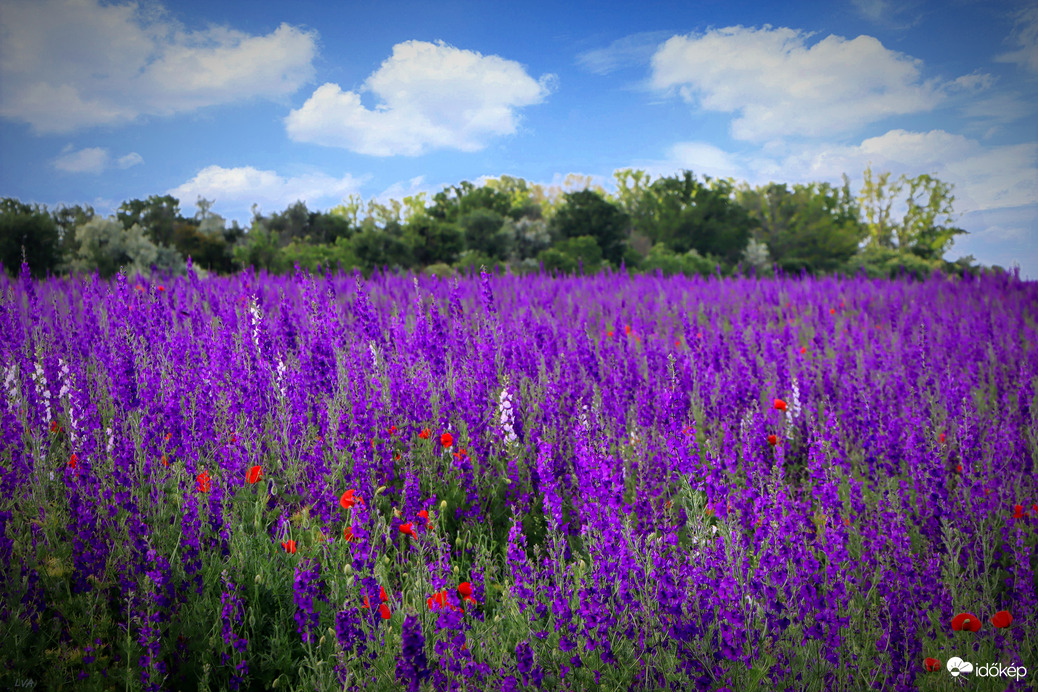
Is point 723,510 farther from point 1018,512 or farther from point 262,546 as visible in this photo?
point 262,546

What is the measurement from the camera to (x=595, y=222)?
2009cm

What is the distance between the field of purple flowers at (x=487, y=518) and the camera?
65.2 inches

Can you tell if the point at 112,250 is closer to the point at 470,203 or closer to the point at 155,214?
the point at 155,214

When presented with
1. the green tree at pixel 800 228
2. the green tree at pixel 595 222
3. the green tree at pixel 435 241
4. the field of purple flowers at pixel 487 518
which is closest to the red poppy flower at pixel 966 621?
the field of purple flowers at pixel 487 518

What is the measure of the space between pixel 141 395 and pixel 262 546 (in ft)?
4.00

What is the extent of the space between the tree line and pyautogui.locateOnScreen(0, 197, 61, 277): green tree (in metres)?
0.03

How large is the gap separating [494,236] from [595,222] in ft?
14.0

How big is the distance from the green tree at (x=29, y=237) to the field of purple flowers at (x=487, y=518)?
9816 millimetres

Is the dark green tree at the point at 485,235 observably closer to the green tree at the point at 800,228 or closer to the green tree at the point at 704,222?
the green tree at the point at 704,222

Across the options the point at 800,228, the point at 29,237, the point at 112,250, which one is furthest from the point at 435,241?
the point at 800,228

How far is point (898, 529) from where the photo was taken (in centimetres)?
207

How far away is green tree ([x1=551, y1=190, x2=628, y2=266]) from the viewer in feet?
66.2

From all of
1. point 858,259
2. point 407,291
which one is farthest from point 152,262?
point 858,259

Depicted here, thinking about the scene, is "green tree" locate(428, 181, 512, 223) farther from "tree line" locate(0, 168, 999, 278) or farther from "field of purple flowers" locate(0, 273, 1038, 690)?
"field of purple flowers" locate(0, 273, 1038, 690)
